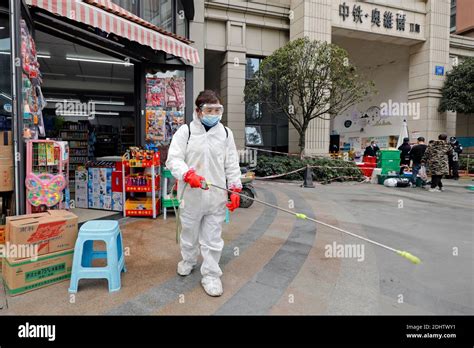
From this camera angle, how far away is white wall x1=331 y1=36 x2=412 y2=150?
55.7 ft

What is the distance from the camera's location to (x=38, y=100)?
14.4ft

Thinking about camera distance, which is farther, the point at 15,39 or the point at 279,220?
the point at 279,220

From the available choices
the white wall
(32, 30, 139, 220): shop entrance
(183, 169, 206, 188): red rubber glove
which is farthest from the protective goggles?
the white wall

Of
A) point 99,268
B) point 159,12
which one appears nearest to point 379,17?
point 159,12

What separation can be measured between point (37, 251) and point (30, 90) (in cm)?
229

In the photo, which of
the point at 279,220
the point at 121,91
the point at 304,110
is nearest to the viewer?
the point at 279,220

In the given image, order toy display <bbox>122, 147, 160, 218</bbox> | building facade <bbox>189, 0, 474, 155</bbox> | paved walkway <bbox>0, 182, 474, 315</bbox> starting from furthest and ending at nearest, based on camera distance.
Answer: building facade <bbox>189, 0, 474, 155</bbox> → toy display <bbox>122, 147, 160, 218</bbox> → paved walkway <bbox>0, 182, 474, 315</bbox>

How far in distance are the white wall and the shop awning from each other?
42.1 ft

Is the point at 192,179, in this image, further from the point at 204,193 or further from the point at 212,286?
the point at 212,286

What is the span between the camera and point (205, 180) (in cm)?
288

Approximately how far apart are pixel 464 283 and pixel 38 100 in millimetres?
5562

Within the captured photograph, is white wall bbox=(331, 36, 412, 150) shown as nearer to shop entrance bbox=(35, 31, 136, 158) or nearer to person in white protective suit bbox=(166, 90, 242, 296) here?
shop entrance bbox=(35, 31, 136, 158)

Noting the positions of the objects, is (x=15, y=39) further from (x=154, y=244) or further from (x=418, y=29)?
(x=418, y=29)

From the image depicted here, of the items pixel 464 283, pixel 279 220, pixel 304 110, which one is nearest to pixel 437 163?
pixel 304 110
